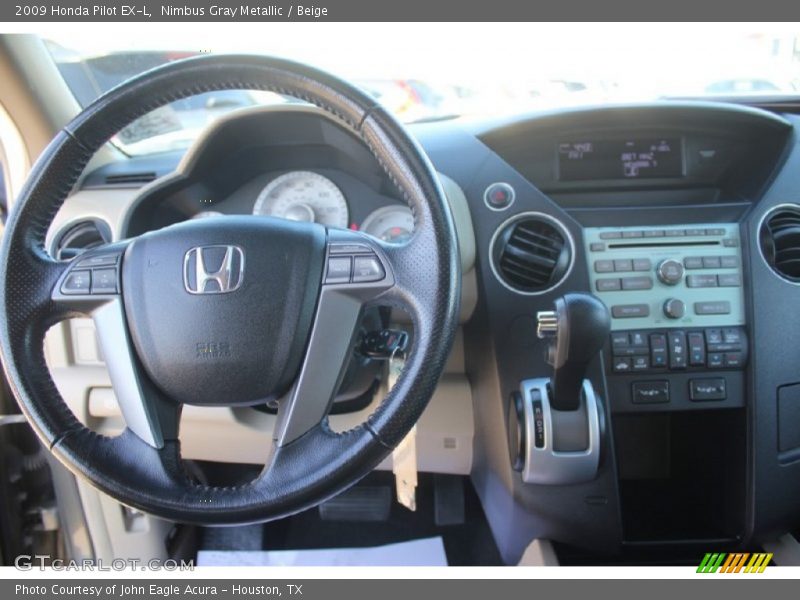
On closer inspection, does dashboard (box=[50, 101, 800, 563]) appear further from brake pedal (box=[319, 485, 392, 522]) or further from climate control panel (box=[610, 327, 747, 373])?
brake pedal (box=[319, 485, 392, 522])

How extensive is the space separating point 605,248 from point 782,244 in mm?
382

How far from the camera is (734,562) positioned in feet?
4.09

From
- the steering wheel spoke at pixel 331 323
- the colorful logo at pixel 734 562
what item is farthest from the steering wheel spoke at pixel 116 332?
the colorful logo at pixel 734 562

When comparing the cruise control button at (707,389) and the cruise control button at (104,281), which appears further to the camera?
the cruise control button at (707,389)

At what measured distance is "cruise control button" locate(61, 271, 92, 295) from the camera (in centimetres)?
84

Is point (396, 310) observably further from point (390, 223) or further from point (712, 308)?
point (712, 308)

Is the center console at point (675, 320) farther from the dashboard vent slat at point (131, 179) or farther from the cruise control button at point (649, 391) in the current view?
the dashboard vent slat at point (131, 179)

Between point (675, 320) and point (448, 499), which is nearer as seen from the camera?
point (675, 320)

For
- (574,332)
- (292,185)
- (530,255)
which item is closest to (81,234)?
(292,185)

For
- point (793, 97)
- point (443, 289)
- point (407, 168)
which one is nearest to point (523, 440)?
point (443, 289)

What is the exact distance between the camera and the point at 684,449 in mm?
1473

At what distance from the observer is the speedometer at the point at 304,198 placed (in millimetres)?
1326

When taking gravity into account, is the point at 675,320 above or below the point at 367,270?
below

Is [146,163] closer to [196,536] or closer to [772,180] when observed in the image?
[196,536]
